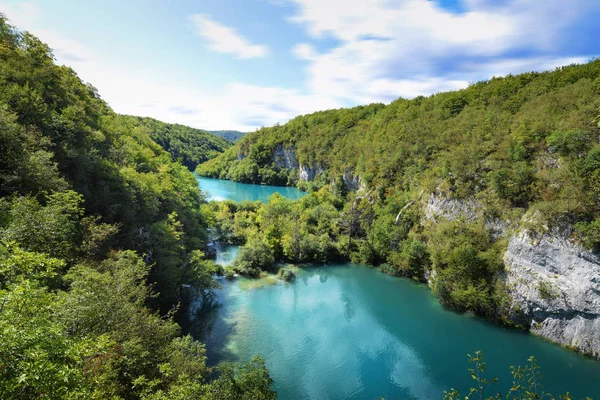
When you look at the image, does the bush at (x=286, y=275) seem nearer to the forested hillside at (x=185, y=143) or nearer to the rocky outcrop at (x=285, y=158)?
the rocky outcrop at (x=285, y=158)

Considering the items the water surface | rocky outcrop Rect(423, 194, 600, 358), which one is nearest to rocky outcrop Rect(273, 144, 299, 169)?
the water surface

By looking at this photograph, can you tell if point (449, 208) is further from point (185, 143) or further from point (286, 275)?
point (185, 143)

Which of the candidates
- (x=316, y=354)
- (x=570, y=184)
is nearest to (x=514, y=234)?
(x=570, y=184)

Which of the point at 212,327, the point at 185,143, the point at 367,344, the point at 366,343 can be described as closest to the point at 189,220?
the point at 212,327

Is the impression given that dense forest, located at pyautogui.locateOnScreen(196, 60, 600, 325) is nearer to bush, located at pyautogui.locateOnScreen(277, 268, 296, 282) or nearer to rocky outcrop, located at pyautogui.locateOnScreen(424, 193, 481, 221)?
rocky outcrop, located at pyautogui.locateOnScreen(424, 193, 481, 221)

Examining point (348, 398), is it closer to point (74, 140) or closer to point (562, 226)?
point (562, 226)
